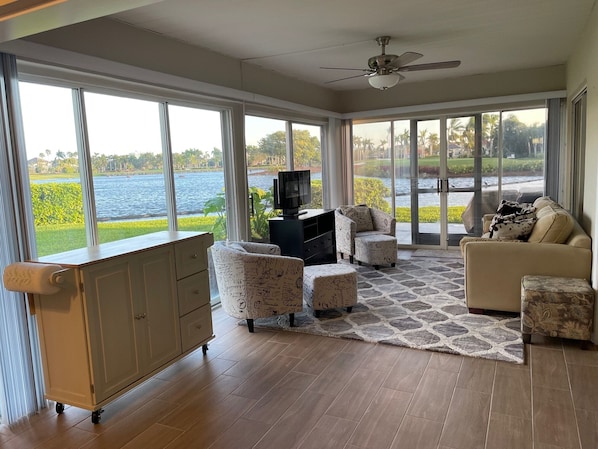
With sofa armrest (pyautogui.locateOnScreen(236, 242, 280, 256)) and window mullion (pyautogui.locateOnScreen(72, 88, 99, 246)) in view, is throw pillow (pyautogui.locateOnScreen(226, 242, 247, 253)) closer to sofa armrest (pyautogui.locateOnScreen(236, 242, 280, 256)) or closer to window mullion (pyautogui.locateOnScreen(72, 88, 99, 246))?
sofa armrest (pyautogui.locateOnScreen(236, 242, 280, 256))

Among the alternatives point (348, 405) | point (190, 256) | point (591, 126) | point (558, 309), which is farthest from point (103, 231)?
point (591, 126)

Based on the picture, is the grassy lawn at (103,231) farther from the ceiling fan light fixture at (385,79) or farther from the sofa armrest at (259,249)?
the ceiling fan light fixture at (385,79)

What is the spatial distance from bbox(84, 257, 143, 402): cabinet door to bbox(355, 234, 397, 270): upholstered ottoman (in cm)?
367

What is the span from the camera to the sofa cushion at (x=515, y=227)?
4047 millimetres

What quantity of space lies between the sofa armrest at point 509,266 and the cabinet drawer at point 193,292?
232cm

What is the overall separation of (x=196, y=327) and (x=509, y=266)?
2687 millimetres

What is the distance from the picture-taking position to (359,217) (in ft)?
21.5

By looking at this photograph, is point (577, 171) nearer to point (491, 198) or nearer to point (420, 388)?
point (491, 198)

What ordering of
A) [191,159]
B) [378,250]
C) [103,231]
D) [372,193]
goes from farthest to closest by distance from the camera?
1. [372,193]
2. [378,250]
3. [191,159]
4. [103,231]

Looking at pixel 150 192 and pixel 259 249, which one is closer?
pixel 150 192

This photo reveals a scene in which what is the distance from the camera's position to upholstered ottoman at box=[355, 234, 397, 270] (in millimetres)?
5855

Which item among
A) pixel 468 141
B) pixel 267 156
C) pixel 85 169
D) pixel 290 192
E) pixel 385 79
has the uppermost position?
pixel 385 79

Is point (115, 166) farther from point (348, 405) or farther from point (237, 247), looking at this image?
point (348, 405)

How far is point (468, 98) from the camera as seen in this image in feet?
21.3
